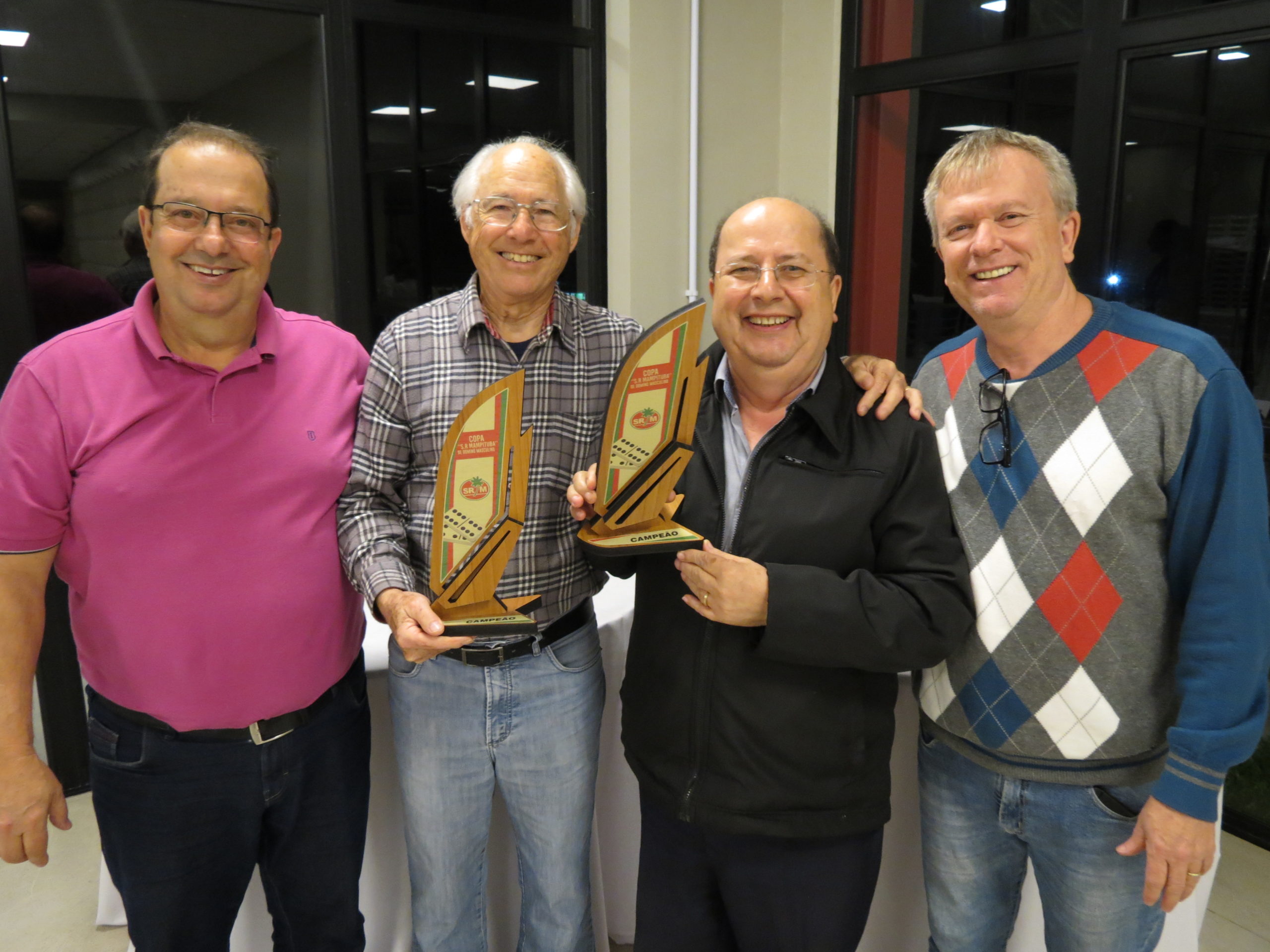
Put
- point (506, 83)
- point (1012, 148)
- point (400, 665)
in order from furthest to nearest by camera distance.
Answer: point (506, 83) → point (400, 665) → point (1012, 148)

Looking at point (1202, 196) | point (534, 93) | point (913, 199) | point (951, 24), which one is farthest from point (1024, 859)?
point (534, 93)

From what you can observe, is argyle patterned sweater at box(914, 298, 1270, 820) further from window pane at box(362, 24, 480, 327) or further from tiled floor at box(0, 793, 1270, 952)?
window pane at box(362, 24, 480, 327)

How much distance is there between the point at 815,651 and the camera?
1192mm

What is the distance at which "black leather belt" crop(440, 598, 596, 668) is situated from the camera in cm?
145

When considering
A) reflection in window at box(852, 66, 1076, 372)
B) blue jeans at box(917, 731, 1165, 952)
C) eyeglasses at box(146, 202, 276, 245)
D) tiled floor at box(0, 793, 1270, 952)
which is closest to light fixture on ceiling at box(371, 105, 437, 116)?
reflection in window at box(852, 66, 1076, 372)

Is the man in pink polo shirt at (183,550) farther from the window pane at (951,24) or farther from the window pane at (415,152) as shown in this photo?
the window pane at (951,24)

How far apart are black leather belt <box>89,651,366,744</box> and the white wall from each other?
2.60 meters

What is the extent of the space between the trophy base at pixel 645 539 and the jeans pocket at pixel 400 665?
418mm

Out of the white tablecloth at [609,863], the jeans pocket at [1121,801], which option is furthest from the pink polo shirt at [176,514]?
the jeans pocket at [1121,801]

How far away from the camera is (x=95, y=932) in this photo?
7.80ft

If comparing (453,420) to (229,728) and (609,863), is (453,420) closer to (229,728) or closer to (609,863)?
(229,728)

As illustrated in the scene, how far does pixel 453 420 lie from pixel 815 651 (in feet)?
2.14

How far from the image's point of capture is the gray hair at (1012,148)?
129 cm

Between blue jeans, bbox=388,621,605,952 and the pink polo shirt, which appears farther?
blue jeans, bbox=388,621,605,952
